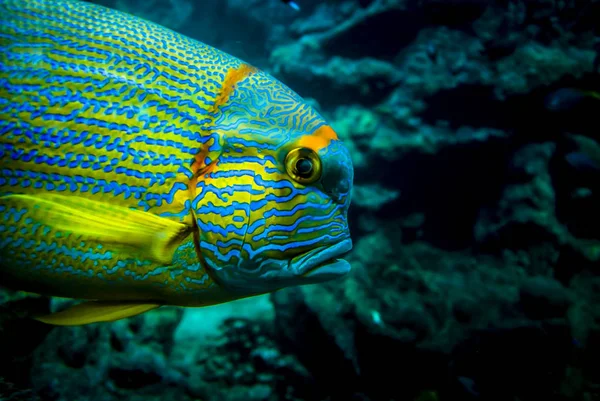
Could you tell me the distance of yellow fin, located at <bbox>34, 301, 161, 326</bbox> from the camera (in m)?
1.26

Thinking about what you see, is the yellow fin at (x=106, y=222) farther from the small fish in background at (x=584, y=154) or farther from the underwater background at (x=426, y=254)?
the small fish in background at (x=584, y=154)

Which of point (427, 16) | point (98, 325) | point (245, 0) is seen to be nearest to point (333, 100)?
point (427, 16)

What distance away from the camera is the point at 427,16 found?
778 cm

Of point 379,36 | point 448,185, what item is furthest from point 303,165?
point 379,36

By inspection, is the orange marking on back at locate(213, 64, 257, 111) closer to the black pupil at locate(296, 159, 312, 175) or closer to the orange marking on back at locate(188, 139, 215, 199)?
the orange marking on back at locate(188, 139, 215, 199)

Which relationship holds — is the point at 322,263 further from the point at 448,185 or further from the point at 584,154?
the point at 584,154

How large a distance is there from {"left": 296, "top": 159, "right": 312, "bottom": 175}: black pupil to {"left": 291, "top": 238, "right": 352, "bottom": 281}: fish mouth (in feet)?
0.96

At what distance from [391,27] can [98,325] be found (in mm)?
8682

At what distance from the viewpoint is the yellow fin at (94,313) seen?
4.13ft

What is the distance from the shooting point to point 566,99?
19.1 feet

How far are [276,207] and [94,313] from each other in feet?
2.84

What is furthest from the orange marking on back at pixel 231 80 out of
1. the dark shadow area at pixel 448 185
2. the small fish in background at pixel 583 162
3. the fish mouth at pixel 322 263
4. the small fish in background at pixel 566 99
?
the small fish in background at pixel 583 162

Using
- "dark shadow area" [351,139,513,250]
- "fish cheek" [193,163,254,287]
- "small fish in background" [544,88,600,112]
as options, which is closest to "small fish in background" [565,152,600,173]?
"small fish in background" [544,88,600,112]

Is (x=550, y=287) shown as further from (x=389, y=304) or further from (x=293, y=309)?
(x=293, y=309)
